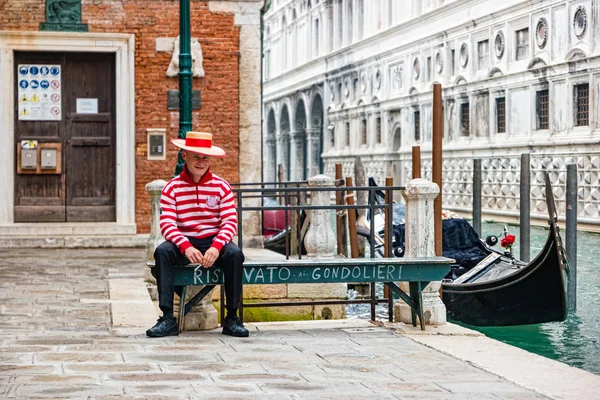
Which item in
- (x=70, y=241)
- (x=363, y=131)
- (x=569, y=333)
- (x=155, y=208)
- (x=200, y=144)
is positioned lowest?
(x=569, y=333)

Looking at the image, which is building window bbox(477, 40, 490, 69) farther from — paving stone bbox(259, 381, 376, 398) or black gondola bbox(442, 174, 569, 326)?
paving stone bbox(259, 381, 376, 398)

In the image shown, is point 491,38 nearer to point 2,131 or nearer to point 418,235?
point 2,131

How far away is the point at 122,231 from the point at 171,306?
7.19 metres

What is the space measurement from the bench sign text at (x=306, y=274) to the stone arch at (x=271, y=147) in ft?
154

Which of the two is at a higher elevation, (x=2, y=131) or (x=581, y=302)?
(x=2, y=131)

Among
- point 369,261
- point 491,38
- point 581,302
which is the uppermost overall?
point 491,38

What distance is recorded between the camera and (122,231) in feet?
45.6

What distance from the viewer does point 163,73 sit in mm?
13961

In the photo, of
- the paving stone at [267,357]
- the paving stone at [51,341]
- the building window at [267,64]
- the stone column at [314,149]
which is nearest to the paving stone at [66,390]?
the paving stone at [267,357]

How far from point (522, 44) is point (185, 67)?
1850 cm

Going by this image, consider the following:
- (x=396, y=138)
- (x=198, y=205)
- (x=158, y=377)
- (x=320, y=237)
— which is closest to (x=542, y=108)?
(x=396, y=138)

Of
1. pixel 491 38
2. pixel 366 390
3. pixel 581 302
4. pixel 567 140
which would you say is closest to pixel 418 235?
pixel 366 390

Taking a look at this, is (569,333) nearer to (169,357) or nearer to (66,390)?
(169,357)

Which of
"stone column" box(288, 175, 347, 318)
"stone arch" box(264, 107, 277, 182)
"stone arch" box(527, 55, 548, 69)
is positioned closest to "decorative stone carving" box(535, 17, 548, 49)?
"stone arch" box(527, 55, 548, 69)
